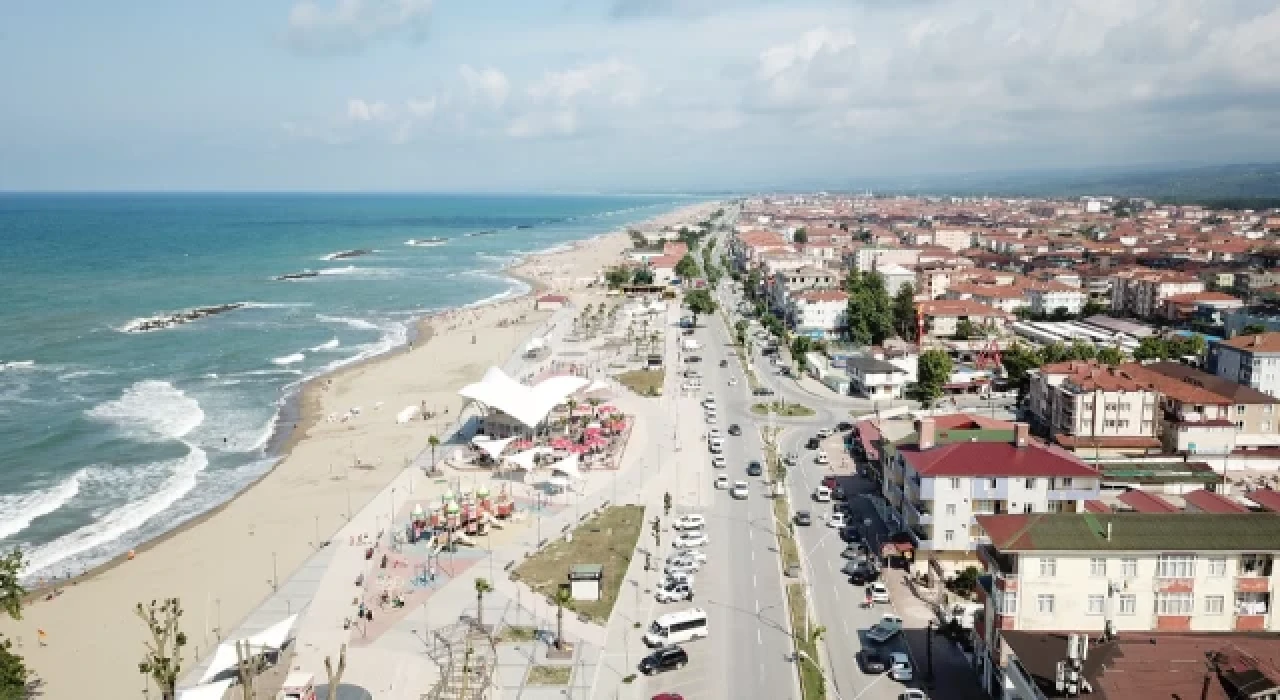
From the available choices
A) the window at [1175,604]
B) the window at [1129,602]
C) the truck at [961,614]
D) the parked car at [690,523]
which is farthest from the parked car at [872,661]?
the parked car at [690,523]

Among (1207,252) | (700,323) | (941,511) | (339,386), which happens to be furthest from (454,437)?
(1207,252)

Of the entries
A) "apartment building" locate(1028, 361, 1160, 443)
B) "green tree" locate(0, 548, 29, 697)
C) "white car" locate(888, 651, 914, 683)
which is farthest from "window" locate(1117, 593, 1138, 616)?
"green tree" locate(0, 548, 29, 697)

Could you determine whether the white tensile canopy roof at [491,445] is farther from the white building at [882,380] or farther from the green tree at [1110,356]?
the green tree at [1110,356]

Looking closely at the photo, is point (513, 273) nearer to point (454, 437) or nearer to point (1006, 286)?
point (1006, 286)

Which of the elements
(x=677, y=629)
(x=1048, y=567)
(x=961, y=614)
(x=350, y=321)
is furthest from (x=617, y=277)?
(x=1048, y=567)

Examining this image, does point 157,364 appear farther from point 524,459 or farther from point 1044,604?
point 1044,604

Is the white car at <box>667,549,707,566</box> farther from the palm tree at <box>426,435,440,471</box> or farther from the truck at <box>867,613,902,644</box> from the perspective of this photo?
the palm tree at <box>426,435,440,471</box>
